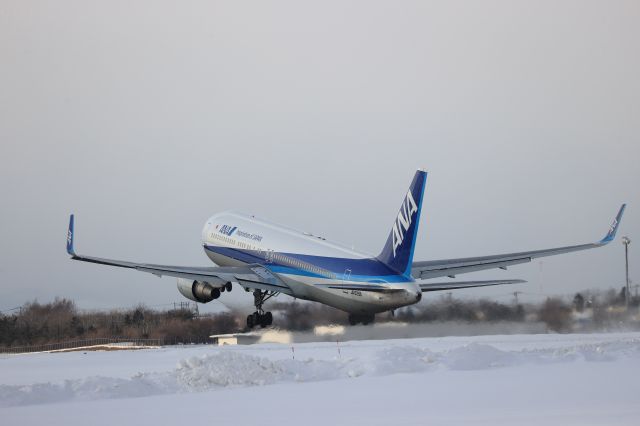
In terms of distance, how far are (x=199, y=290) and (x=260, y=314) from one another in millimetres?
3285

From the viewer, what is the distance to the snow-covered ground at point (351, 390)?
74.2 ft

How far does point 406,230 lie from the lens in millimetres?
45688

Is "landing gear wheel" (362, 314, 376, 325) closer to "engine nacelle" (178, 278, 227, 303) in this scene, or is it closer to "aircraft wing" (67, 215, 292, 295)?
"aircraft wing" (67, 215, 292, 295)

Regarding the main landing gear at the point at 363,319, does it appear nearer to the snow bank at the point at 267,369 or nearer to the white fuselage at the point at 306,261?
the white fuselage at the point at 306,261

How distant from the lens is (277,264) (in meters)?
54.4

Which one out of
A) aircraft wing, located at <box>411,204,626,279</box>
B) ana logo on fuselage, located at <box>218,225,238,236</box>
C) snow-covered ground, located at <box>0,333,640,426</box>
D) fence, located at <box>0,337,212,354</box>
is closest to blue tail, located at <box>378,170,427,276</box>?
aircraft wing, located at <box>411,204,626,279</box>

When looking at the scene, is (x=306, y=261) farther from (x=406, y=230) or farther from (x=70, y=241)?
(x=70, y=241)

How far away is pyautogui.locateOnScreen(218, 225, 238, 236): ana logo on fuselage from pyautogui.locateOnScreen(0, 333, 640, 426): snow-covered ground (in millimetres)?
20885

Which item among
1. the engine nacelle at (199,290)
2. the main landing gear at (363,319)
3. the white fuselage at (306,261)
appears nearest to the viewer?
the white fuselage at (306,261)

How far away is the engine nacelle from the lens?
55.0 meters

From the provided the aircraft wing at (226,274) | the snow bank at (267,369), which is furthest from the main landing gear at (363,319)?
the snow bank at (267,369)

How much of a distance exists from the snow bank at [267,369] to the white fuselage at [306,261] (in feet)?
38.3

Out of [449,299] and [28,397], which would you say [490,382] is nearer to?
[28,397]

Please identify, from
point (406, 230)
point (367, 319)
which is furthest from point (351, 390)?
point (367, 319)
